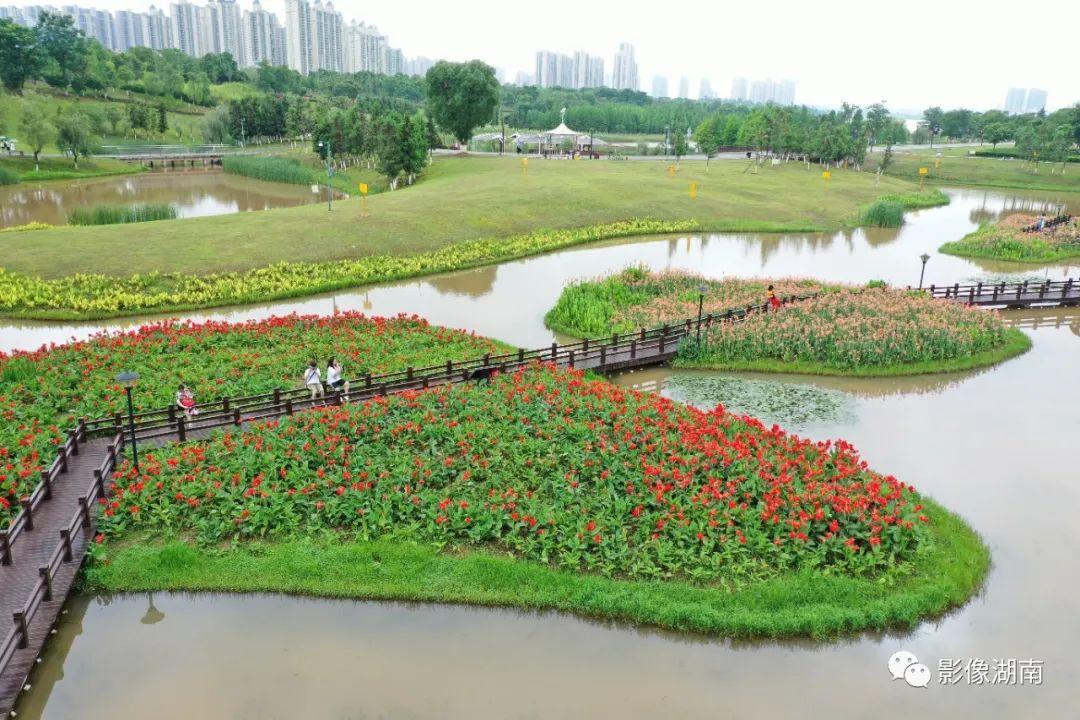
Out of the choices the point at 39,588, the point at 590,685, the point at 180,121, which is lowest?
the point at 590,685

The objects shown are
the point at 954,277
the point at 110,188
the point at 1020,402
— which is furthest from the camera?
the point at 110,188

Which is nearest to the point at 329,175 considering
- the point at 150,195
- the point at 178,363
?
the point at 178,363

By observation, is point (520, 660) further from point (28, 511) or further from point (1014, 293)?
point (1014, 293)

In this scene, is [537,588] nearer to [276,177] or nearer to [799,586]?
[799,586]

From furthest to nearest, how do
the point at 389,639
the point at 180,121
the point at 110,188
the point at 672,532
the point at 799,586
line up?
1. the point at 180,121
2. the point at 110,188
3. the point at 672,532
4. the point at 799,586
5. the point at 389,639

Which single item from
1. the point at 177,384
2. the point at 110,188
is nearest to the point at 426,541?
the point at 177,384

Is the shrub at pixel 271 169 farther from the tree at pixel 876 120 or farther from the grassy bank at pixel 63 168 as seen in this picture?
the tree at pixel 876 120

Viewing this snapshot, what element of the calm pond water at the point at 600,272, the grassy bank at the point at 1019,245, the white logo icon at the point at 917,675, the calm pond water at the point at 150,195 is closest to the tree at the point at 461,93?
the calm pond water at the point at 150,195
